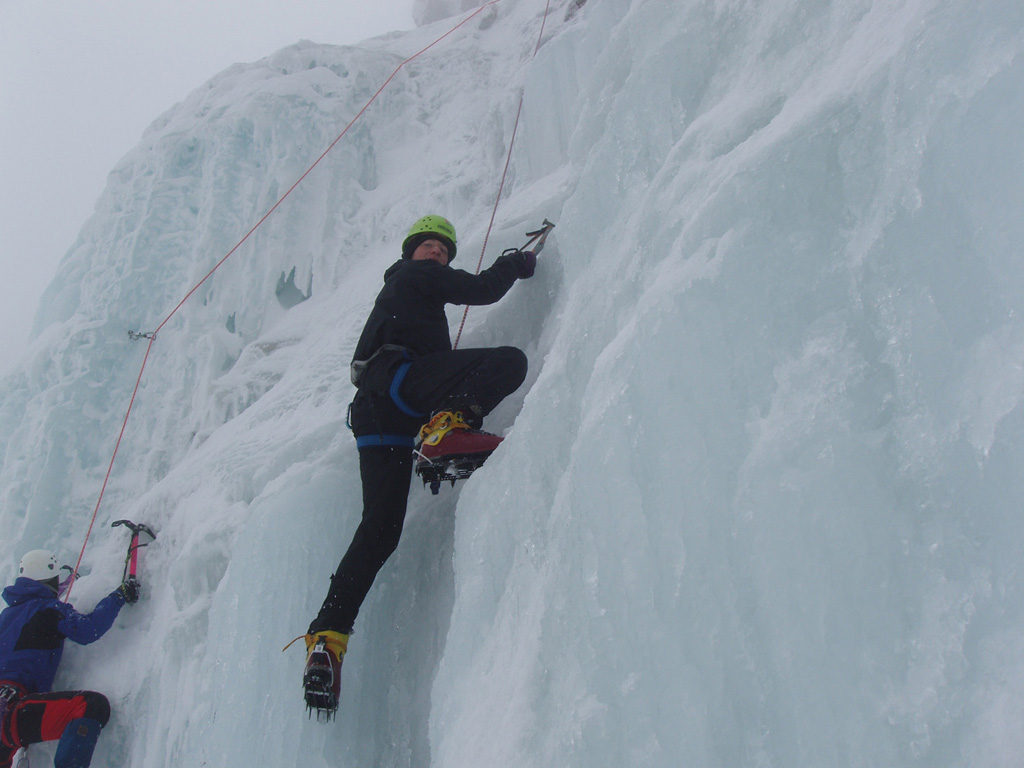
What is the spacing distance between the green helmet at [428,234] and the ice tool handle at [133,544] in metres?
2.21

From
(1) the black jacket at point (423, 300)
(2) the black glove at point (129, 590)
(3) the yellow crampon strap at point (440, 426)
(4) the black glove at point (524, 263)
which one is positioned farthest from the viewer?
(2) the black glove at point (129, 590)

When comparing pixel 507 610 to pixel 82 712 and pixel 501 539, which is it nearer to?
pixel 501 539

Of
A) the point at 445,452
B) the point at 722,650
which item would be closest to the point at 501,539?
the point at 445,452

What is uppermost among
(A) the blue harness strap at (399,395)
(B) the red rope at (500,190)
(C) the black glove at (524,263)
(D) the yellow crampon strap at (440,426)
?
(B) the red rope at (500,190)

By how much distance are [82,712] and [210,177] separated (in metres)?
4.16

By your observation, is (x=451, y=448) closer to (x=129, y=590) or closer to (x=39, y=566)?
(x=129, y=590)

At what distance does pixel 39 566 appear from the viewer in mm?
3727

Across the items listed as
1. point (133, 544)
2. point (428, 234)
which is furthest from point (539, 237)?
point (133, 544)

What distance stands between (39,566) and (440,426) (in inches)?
115

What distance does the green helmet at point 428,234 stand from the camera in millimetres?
2980

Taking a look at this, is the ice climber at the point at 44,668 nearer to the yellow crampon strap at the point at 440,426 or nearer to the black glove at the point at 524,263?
the yellow crampon strap at the point at 440,426

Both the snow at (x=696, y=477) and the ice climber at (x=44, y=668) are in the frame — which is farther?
the ice climber at (x=44, y=668)

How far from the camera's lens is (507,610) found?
1.82m

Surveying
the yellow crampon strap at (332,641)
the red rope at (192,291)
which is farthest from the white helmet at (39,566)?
the yellow crampon strap at (332,641)
